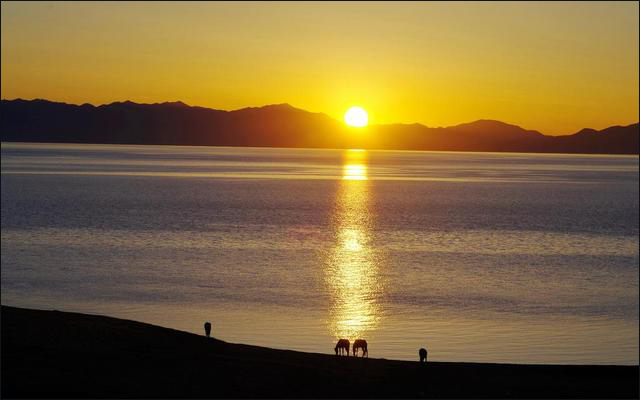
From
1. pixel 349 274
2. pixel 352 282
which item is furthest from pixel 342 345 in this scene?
pixel 349 274

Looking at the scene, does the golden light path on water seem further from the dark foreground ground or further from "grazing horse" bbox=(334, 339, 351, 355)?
the dark foreground ground

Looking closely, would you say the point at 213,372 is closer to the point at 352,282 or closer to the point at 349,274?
the point at 352,282

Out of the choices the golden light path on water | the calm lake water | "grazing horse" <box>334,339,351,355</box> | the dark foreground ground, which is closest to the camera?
the dark foreground ground

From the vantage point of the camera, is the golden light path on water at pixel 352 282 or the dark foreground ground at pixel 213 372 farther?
the golden light path on water at pixel 352 282

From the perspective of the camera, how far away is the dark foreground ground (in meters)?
18.4

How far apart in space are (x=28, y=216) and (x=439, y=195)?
2991 inches

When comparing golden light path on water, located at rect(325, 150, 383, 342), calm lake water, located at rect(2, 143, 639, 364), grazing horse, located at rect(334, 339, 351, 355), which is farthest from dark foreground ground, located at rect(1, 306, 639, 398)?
golden light path on water, located at rect(325, 150, 383, 342)

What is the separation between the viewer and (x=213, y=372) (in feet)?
66.8

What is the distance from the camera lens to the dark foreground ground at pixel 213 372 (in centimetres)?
1839

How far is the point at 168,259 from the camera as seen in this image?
55.5 m

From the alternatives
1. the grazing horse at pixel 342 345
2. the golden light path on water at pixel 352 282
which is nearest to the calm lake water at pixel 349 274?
the golden light path on water at pixel 352 282

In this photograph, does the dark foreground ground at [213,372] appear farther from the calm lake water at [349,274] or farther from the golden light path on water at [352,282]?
the golden light path on water at [352,282]

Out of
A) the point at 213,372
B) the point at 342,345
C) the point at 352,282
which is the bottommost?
the point at 213,372

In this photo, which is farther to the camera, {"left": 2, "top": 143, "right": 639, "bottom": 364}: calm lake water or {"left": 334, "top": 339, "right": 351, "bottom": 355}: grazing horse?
{"left": 2, "top": 143, "right": 639, "bottom": 364}: calm lake water
